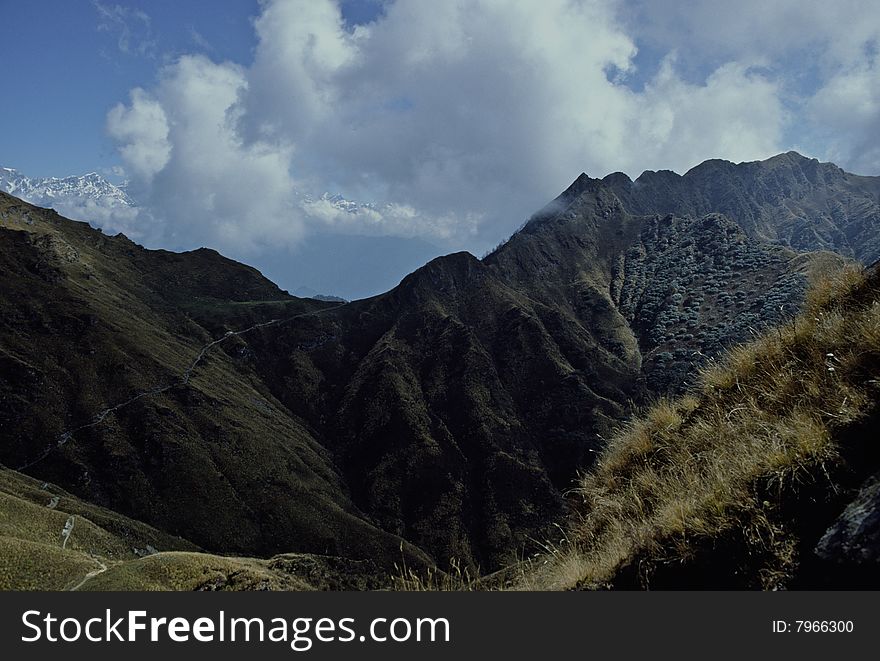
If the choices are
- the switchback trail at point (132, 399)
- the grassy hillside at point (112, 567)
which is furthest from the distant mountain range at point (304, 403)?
the grassy hillside at point (112, 567)

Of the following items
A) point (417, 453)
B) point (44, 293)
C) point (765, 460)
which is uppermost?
point (44, 293)

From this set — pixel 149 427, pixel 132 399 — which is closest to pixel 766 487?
pixel 149 427

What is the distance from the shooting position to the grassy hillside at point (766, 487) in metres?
5.50

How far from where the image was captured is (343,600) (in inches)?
239

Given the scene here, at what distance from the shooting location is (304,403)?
6427 inches

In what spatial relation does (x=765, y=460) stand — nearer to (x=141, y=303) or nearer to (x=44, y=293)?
(x=44, y=293)

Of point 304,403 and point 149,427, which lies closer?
point 149,427

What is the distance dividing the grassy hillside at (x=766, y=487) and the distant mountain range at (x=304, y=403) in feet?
236

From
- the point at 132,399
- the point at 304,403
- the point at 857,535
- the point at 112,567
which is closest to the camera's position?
the point at 857,535

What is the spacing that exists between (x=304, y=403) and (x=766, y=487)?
165 metres

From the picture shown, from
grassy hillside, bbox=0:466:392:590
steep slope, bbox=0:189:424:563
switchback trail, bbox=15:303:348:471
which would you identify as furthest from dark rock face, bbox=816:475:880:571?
switchback trail, bbox=15:303:348:471

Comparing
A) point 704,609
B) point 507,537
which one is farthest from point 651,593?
point 507,537

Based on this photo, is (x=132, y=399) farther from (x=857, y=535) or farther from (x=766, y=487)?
(x=857, y=535)

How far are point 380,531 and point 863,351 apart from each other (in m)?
116
